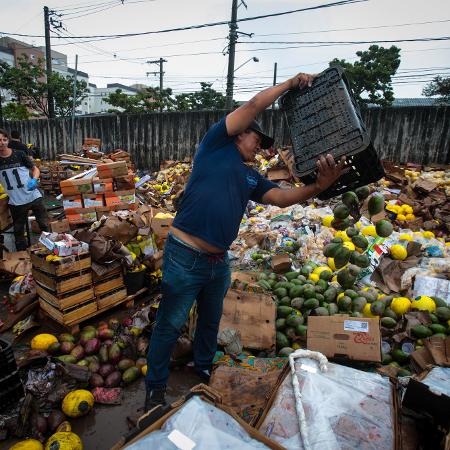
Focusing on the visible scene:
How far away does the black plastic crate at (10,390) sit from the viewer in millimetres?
2643

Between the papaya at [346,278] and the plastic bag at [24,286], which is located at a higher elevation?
the papaya at [346,278]

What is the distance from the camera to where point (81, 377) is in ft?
10.0

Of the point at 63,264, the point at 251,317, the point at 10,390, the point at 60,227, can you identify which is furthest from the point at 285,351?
the point at 60,227

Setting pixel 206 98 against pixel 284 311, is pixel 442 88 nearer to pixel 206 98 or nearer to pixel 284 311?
pixel 206 98

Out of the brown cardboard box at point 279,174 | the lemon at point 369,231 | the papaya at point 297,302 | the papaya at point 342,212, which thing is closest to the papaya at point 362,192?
the papaya at point 342,212

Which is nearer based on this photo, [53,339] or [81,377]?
[81,377]

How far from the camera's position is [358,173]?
7.67ft

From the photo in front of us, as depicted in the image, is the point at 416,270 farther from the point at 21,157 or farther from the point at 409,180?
the point at 21,157

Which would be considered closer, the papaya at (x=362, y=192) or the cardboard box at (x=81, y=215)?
the papaya at (x=362, y=192)

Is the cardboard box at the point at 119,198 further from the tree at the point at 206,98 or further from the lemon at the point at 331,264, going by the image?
the tree at the point at 206,98

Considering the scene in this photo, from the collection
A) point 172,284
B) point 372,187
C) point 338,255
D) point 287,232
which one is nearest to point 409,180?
point 372,187

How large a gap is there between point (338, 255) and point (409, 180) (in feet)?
20.9

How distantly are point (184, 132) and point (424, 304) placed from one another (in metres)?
12.7

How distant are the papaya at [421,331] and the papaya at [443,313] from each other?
298 millimetres
